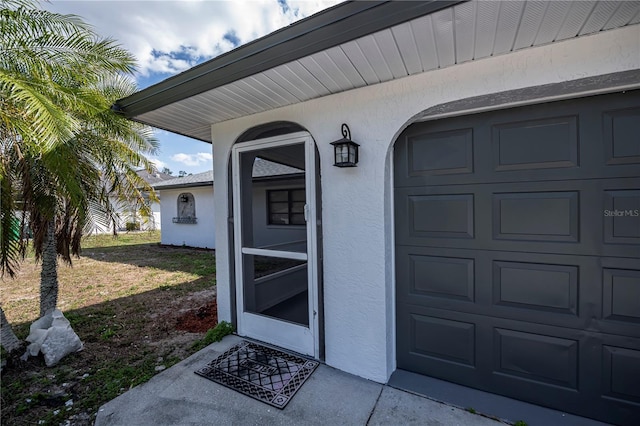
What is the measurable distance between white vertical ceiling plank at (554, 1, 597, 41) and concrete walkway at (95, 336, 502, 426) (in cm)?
281

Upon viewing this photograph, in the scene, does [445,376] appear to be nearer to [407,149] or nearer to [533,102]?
[407,149]

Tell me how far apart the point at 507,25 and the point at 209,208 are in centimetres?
1114

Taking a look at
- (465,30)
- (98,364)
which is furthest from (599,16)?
(98,364)

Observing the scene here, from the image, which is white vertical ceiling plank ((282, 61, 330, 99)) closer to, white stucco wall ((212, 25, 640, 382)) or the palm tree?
white stucco wall ((212, 25, 640, 382))

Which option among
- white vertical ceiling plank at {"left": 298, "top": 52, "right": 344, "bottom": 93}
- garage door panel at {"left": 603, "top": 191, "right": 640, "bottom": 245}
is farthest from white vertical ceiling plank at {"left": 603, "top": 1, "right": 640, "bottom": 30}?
white vertical ceiling plank at {"left": 298, "top": 52, "right": 344, "bottom": 93}

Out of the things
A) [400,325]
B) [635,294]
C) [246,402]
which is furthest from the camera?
[400,325]

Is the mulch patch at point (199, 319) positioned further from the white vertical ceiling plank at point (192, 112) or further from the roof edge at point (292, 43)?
the roof edge at point (292, 43)

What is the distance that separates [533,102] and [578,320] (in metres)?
1.73

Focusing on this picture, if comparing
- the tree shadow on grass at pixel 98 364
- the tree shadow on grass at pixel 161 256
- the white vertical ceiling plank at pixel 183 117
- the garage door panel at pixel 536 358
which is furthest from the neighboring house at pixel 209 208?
the garage door panel at pixel 536 358

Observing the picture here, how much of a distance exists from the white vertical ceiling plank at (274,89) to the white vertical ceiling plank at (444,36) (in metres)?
1.36

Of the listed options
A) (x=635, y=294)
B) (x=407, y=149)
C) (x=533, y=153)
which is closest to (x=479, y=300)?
(x=635, y=294)

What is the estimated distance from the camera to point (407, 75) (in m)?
2.39

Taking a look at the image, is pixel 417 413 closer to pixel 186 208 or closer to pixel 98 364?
pixel 98 364

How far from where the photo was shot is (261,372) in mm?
2775
